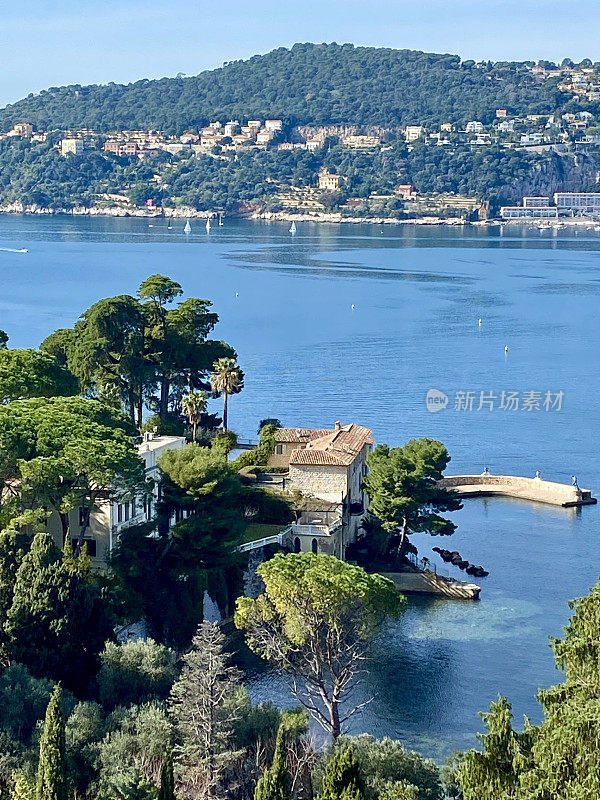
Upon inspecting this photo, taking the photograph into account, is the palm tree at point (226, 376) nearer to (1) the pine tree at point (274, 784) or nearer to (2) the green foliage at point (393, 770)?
(2) the green foliage at point (393, 770)

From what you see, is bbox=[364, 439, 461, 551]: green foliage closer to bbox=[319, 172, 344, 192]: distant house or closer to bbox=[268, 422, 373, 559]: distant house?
bbox=[268, 422, 373, 559]: distant house

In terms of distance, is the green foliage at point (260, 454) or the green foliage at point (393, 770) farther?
the green foliage at point (260, 454)

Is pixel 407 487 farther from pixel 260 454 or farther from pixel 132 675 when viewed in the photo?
pixel 132 675

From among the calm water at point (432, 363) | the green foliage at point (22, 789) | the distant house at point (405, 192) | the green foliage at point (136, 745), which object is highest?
the distant house at point (405, 192)

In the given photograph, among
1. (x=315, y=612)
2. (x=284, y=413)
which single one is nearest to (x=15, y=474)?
(x=315, y=612)

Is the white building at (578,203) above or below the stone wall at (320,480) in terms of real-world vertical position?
above

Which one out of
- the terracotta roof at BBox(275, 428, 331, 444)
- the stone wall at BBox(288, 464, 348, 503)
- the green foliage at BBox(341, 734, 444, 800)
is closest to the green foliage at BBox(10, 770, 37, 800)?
the green foliage at BBox(341, 734, 444, 800)

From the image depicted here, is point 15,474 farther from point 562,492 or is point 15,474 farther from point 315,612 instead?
point 562,492

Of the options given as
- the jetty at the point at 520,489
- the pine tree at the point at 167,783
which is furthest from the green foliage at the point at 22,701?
the jetty at the point at 520,489
